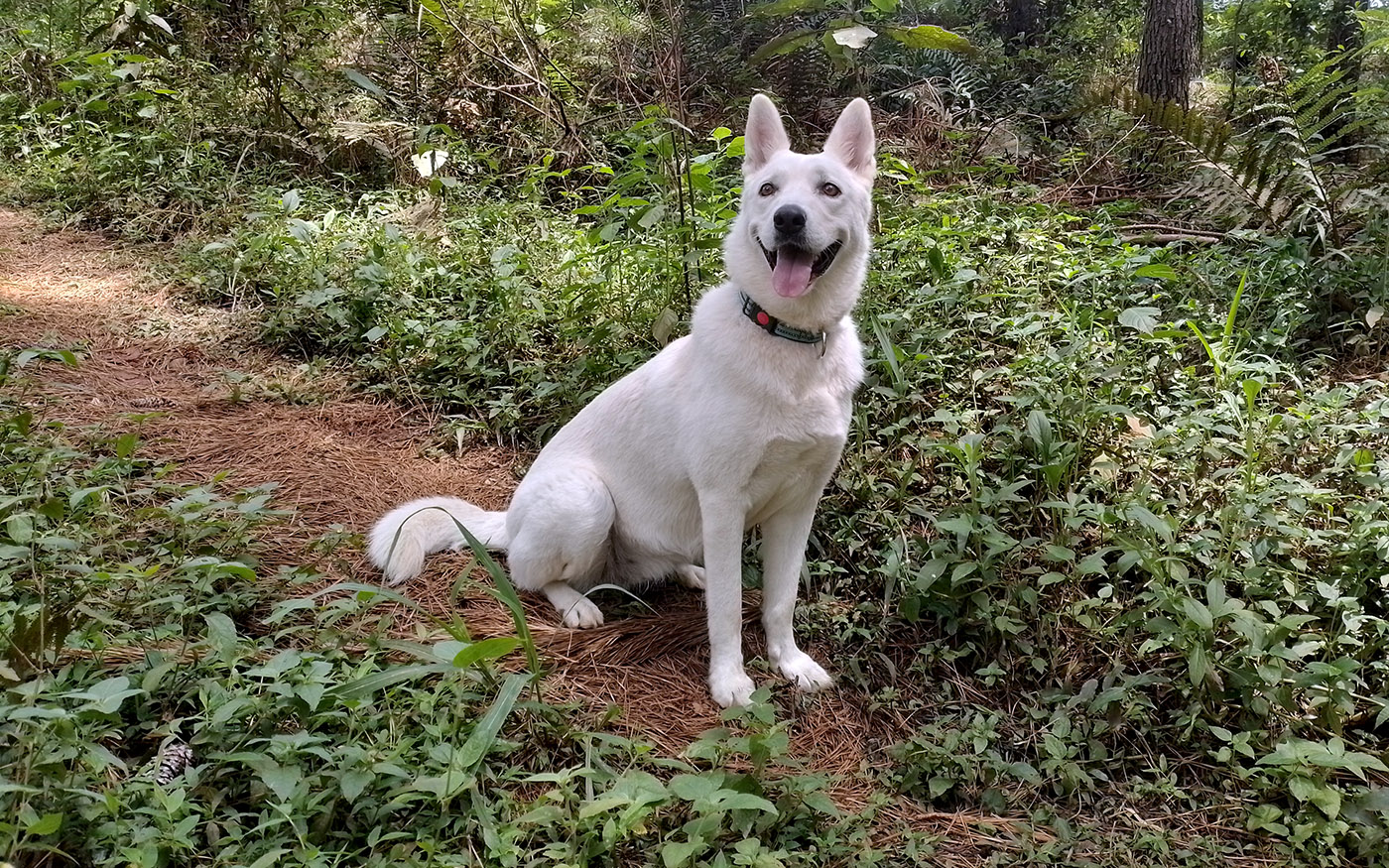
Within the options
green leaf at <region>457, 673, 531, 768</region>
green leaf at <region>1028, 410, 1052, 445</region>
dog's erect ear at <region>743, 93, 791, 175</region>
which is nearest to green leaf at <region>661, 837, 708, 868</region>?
green leaf at <region>457, 673, 531, 768</region>

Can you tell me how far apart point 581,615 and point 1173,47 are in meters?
7.88

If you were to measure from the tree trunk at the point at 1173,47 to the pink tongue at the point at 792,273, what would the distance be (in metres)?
6.59

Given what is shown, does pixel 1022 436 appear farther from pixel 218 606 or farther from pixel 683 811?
pixel 218 606

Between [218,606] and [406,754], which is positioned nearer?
[406,754]

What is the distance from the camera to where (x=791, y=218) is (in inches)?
113

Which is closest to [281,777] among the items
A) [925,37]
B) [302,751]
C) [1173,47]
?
[302,751]

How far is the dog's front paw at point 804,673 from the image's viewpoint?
3055mm

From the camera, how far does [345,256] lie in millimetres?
5723

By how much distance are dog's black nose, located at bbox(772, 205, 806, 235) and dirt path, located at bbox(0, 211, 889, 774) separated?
5.01 ft

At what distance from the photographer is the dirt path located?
2.93 metres

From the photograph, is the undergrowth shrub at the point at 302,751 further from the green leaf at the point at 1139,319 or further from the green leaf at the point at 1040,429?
the green leaf at the point at 1139,319

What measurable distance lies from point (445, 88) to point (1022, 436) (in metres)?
6.32

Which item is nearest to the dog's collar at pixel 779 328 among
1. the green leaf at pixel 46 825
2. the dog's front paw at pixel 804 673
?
the dog's front paw at pixel 804 673

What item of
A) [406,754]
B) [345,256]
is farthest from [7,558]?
[345,256]
